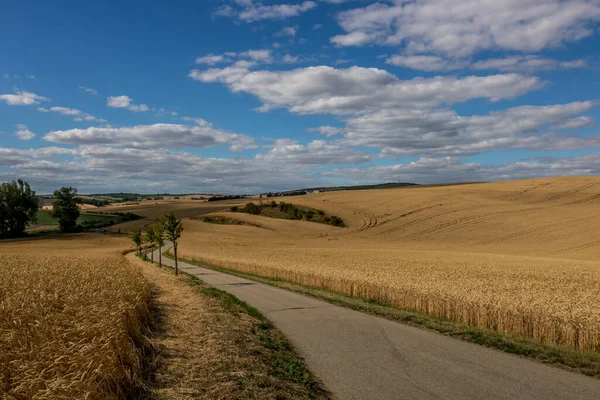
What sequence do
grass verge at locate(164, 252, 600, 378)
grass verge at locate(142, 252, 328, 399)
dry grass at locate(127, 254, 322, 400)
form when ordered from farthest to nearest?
1. grass verge at locate(164, 252, 600, 378)
2. grass verge at locate(142, 252, 328, 399)
3. dry grass at locate(127, 254, 322, 400)

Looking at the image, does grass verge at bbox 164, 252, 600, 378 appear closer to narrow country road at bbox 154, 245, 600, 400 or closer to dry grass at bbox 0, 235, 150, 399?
narrow country road at bbox 154, 245, 600, 400

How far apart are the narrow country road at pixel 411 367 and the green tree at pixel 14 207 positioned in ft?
320

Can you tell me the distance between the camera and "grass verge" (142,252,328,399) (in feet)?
25.9

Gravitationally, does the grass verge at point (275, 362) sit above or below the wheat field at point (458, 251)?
above

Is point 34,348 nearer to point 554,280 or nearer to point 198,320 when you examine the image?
point 198,320

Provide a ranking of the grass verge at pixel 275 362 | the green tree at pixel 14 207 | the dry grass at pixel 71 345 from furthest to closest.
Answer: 1. the green tree at pixel 14 207
2. the grass verge at pixel 275 362
3. the dry grass at pixel 71 345

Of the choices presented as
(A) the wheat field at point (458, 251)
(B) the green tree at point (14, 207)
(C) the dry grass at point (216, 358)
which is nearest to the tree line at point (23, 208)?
(B) the green tree at point (14, 207)

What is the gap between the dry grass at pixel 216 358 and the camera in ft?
24.6

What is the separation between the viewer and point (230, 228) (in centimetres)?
8681

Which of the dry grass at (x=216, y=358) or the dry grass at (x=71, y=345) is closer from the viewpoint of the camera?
the dry grass at (x=71, y=345)

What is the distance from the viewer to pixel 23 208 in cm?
9412

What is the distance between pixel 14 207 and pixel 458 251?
88664mm

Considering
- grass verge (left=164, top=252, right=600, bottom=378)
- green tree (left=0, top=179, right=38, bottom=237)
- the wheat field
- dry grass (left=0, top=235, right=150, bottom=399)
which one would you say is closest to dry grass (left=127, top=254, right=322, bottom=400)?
dry grass (left=0, top=235, right=150, bottom=399)

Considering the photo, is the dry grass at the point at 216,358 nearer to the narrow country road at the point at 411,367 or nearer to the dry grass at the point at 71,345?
the dry grass at the point at 71,345
